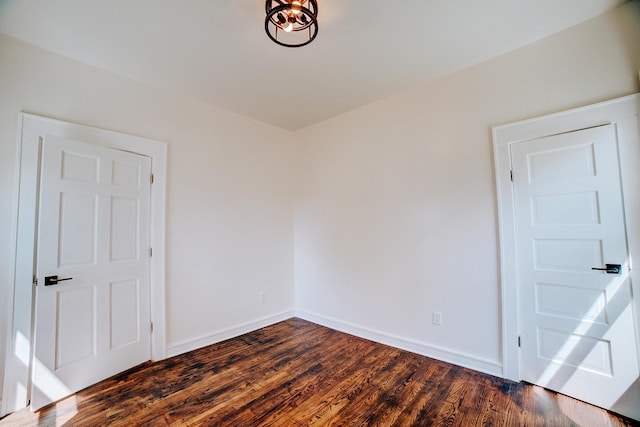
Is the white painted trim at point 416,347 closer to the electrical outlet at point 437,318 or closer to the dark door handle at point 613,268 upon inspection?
the electrical outlet at point 437,318

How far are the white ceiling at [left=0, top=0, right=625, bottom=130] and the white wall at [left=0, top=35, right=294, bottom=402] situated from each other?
9.1 inches

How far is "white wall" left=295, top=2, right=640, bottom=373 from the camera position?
83.8 inches

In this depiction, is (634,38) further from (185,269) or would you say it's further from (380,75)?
(185,269)

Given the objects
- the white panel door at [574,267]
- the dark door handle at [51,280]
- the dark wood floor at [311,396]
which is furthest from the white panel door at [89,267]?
the white panel door at [574,267]

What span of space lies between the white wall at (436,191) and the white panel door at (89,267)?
2140 mm

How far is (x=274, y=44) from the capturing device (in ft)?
7.29

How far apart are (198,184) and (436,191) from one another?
103 inches

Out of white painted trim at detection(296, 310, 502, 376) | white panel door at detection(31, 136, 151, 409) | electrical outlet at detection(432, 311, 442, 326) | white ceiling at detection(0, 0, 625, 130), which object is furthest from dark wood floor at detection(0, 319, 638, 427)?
white ceiling at detection(0, 0, 625, 130)

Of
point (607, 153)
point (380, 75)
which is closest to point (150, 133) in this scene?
point (380, 75)

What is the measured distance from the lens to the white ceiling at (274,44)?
1.87 metres

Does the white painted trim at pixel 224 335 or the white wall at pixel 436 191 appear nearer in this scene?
the white wall at pixel 436 191

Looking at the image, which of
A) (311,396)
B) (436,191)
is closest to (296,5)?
(436,191)

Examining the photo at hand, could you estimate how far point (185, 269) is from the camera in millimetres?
3014

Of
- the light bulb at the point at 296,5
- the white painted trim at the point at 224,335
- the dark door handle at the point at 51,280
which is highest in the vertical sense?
the light bulb at the point at 296,5
